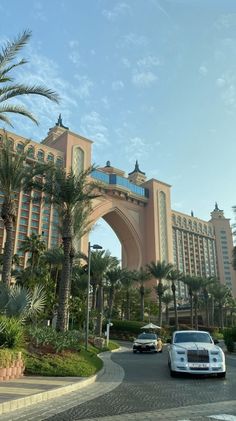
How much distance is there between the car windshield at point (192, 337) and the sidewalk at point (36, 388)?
A: 99.2 inches

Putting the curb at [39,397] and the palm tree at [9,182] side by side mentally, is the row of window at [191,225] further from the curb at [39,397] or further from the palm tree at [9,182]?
the curb at [39,397]

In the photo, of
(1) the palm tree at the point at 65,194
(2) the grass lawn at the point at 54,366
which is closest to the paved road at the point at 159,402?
(2) the grass lawn at the point at 54,366

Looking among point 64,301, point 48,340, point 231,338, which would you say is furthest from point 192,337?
point 231,338

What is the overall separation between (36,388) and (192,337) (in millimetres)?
6633

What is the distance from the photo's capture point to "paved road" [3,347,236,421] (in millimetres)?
6941

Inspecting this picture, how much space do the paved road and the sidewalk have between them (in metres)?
0.34

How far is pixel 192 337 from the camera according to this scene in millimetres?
13930

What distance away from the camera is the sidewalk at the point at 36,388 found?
7566mm

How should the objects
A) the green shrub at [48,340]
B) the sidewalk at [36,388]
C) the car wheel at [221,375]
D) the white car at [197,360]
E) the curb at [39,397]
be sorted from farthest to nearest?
the green shrub at [48,340] < the car wheel at [221,375] < the white car at [197,360] < the sidewalk at [36,388] < the curb at [39,397]

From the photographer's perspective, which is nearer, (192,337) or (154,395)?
(154,395)

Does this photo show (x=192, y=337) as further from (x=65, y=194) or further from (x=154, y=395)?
(x=65, y=194)

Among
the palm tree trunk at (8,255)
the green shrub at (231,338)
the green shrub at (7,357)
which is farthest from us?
the green shrub at (231,338)

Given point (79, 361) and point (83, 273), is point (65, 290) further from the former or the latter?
point (83, 273)

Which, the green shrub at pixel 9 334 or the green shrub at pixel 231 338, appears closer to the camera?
the green shrub at pixel 9 334
